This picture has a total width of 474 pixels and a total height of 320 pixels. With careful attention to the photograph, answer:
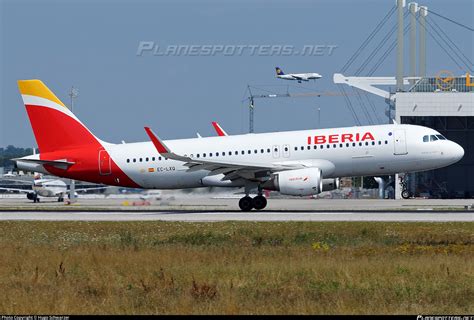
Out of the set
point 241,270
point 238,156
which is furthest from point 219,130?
point 241,270

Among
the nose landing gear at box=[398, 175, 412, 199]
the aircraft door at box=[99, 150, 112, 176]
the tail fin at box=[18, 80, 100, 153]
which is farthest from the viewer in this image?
the nose landing gear at box=[398, 175, 412, 199]

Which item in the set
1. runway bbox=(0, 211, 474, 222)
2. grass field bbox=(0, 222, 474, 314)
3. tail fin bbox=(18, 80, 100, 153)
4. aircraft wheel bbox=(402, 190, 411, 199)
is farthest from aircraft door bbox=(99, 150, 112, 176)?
aircraft wheel bbox=(402, 190, 411, 199)

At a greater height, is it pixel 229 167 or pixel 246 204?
pixel 229 167

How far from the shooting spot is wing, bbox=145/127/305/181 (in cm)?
4678

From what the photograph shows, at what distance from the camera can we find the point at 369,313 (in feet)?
55.1

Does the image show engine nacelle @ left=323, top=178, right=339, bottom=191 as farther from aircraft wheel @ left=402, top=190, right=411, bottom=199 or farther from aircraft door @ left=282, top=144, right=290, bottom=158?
aircraft wheel @ left=402, top=190, right=411, bottom=199

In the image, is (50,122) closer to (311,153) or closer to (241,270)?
(311,153)

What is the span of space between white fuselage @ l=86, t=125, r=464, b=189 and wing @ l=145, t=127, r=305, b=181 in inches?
31.3

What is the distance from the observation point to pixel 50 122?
52.1 m

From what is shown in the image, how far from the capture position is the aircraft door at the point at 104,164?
2025 inches

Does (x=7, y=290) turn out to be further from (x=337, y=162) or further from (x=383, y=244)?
(x=337, y=162)

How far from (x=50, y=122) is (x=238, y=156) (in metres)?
10.8

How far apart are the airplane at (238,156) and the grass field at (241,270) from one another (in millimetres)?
12679

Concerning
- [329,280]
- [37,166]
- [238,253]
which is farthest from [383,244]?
[37,166]
